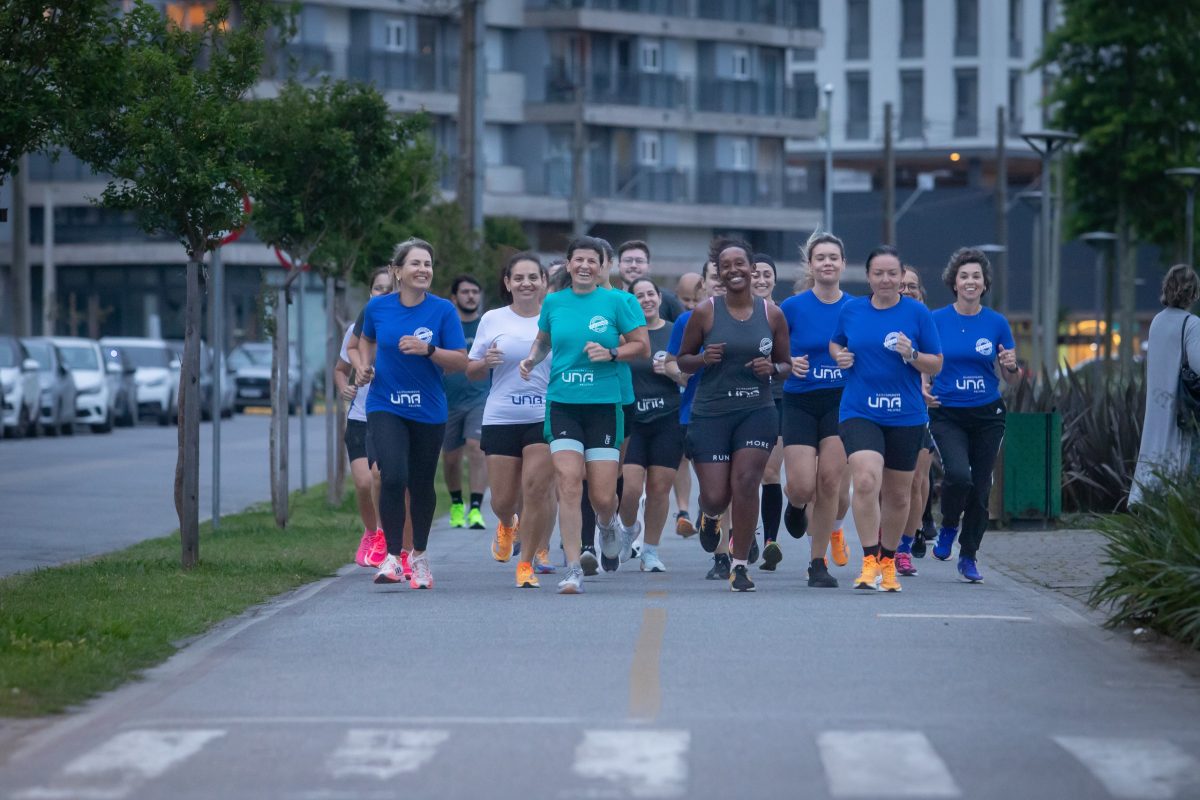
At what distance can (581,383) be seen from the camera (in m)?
12.7

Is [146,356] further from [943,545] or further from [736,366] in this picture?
[736,366]

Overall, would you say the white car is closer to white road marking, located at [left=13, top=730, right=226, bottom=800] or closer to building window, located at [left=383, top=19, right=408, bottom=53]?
building window, located at [left=383, top=19, right=408, bottom=53]

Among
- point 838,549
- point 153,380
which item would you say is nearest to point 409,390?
point 838,549

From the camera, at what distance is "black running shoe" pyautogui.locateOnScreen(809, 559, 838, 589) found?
13.2m

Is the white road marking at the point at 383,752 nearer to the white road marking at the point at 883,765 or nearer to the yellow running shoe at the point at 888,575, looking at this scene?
the white road marking at the point at 883,765

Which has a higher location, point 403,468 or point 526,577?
point 403,468

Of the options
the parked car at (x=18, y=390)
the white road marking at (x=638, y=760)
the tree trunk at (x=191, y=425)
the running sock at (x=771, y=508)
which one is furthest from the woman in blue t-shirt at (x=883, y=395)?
the parked car at (x=18, y=390)

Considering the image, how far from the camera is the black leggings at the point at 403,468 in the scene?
42.3 feet

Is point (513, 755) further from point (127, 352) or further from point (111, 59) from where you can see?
point (127, 352)

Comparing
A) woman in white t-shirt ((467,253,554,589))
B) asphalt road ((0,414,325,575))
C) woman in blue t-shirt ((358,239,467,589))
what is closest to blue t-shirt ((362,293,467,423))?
woman in blue t-shirt ((358,239,467,589))

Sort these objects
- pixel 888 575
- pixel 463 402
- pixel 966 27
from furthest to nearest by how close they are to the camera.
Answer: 1. pixel 966 27
2. pixel 463 402
3. pixel 888 575

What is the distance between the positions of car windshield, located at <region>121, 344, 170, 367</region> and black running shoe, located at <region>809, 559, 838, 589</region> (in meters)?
34.7

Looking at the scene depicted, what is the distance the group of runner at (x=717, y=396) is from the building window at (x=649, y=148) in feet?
183

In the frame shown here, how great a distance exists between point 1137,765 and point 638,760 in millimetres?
1623
